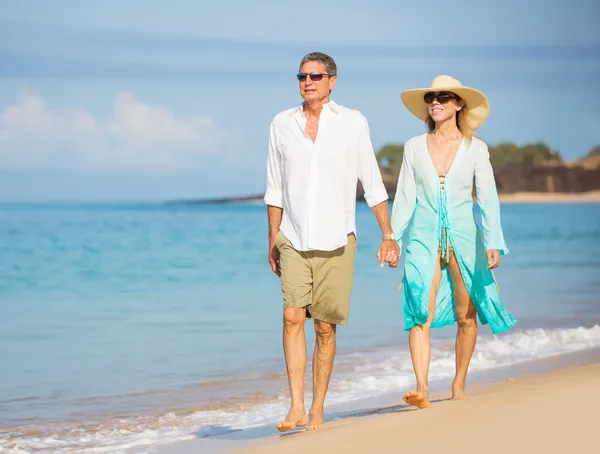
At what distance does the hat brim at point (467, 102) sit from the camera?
18.1ft

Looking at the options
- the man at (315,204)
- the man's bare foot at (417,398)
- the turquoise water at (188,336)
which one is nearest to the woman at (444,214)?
the man's bare foot at (417,398)

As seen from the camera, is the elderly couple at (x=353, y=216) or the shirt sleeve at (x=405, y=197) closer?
the elderly couple at (x=353, y=216)

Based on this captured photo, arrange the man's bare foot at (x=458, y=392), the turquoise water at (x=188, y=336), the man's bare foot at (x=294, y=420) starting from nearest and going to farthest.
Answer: the man's bare foot at (x=294, y=420) → the man's bare foot at (x=458, y=392) → the turquoise water at (x=188, y=336)

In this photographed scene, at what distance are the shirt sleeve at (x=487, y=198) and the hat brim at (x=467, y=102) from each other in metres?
0.17

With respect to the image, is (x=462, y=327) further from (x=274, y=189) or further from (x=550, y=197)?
(x=550, y=197)

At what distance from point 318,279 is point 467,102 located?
127 centimetres

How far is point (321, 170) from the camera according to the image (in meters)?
4.89

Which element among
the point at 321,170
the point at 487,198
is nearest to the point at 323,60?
the point at 321,170

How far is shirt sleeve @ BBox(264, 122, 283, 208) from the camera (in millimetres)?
5000

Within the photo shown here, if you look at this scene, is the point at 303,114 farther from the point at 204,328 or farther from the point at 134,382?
the point at 204,328

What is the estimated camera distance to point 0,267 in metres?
20.9

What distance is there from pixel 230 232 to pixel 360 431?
29.6 m

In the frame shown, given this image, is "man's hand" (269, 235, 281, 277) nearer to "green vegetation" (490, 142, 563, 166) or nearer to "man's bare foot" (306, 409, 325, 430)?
"man's bare foot" (306, 409, 325, 430)

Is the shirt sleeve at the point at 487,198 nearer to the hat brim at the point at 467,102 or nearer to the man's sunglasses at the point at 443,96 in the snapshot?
the hat brim at the point at 467,102
